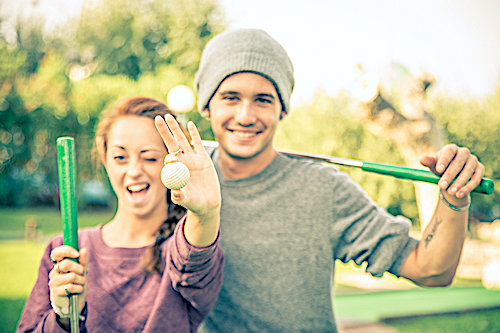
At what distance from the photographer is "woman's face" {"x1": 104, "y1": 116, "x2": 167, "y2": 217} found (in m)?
1.84

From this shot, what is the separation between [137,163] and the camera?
183 cm

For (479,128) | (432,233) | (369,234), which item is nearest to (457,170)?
(432,233)

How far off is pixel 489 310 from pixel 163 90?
13.0 meters

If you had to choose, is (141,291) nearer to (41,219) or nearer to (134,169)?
(134,169)

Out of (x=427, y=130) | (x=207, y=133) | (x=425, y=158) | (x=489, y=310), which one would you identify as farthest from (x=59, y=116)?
(x=425, y=158)

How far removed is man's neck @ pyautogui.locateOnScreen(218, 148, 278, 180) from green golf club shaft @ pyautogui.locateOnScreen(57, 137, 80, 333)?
86 centimetres

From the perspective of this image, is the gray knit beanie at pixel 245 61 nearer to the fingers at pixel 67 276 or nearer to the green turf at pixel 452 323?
the fingers at pixel 67 276

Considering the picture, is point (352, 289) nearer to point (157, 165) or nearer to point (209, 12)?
point (157, 165)

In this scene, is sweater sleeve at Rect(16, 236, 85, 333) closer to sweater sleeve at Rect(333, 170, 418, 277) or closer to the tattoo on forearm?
sweater sleeve at Rect(333, 170, 418, 277)

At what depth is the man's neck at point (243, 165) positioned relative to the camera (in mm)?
2152

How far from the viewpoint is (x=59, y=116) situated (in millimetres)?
15031

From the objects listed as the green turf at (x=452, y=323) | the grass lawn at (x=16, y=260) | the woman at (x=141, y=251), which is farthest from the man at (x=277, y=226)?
the grass lawn at (x=16, y=260)

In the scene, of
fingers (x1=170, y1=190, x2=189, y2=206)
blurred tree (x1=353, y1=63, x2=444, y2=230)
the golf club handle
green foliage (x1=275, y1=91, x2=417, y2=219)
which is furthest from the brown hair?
green foliage (x1=275, y1=91, x2=417, y2=219)

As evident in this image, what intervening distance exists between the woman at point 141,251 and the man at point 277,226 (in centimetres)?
30
